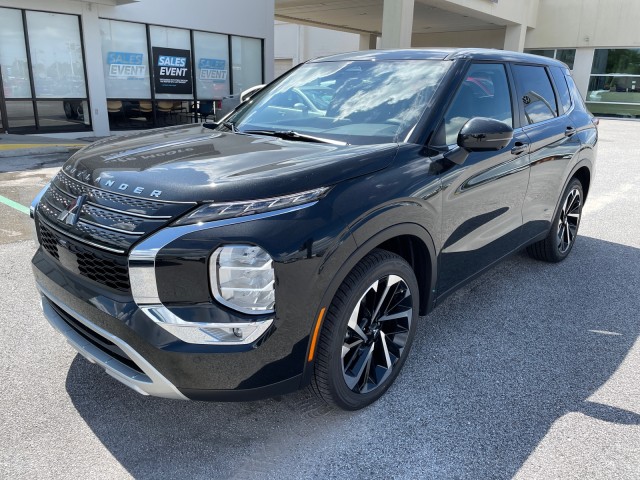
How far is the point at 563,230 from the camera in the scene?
16.4 feet

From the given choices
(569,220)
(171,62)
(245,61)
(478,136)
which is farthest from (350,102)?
(245,61)

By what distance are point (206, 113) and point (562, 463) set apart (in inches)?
646

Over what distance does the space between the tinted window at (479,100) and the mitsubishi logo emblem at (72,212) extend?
6.24 feet

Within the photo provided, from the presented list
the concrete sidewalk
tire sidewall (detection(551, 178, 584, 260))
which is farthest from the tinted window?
the concrete sidewalk

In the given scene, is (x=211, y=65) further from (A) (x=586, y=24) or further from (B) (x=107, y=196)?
(A) (x=586, y=24)

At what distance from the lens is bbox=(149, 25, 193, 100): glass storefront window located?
15484 millimetres

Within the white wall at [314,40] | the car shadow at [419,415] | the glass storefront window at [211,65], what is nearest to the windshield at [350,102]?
the car shadow at [419,415]

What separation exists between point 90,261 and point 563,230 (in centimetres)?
433

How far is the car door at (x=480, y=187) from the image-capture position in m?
3.10

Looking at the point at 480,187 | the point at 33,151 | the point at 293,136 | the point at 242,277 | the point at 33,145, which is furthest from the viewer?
the point at 33,145

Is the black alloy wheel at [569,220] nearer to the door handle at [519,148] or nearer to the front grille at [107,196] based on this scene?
the door handle at [519,148]

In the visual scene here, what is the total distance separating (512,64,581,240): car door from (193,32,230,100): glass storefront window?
1393 centimetres

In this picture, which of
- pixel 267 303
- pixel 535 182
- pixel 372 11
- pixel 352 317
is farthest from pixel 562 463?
pixel 372 11

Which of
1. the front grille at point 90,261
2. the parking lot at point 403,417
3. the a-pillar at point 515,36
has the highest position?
the a-pillar at point 515,36
